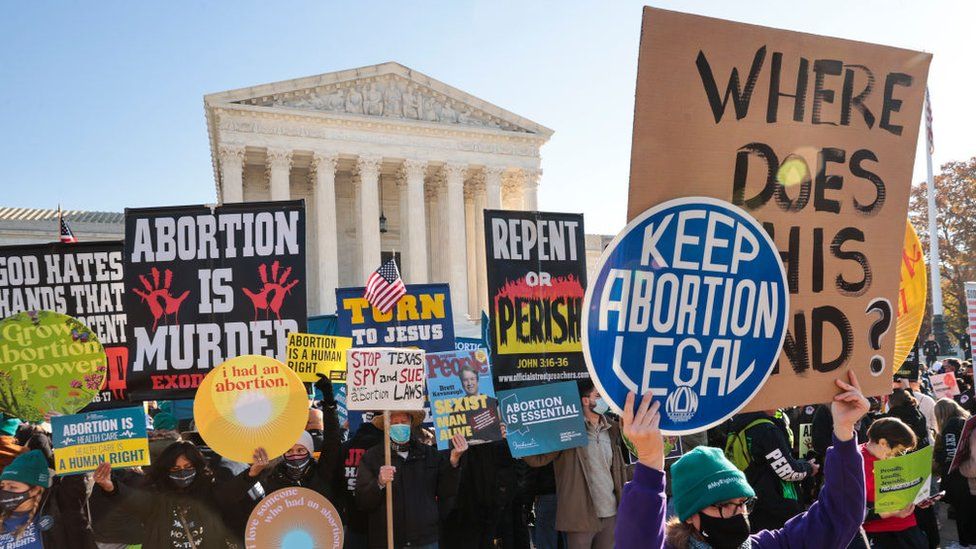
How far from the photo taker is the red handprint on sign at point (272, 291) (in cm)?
621

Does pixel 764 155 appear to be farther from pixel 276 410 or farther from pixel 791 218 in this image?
pixel 276 410

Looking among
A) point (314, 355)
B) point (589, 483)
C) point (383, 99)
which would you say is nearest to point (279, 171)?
point (383, 99)

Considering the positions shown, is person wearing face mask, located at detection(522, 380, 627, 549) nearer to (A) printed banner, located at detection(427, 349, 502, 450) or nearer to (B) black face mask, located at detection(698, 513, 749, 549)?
(A) printed banner, located at detection(427, 349, 502, 450)

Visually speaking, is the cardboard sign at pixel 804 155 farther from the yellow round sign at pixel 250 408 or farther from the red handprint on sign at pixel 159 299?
the red handprint on sign at pixel 159 299

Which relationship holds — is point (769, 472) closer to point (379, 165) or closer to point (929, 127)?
point (929, 127)

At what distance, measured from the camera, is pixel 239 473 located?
18.0ft

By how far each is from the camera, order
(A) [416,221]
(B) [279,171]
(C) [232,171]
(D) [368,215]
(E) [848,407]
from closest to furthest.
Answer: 1. (E) [848,407]
2. (C) [232,171]
3. (B) [279,171]
4. (D) [368,215]
5. (A) [416,221]

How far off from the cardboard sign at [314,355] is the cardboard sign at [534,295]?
57.3 inches

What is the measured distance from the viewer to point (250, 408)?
511cm

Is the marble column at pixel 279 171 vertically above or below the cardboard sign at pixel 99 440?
above

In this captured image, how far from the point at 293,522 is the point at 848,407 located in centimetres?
359

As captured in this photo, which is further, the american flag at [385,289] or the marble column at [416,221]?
the marble column at [416,221]

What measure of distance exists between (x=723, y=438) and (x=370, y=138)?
3578 centimetres

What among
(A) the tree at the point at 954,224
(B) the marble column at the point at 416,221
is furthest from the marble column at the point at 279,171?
(A) the tree at the point at 954,224
